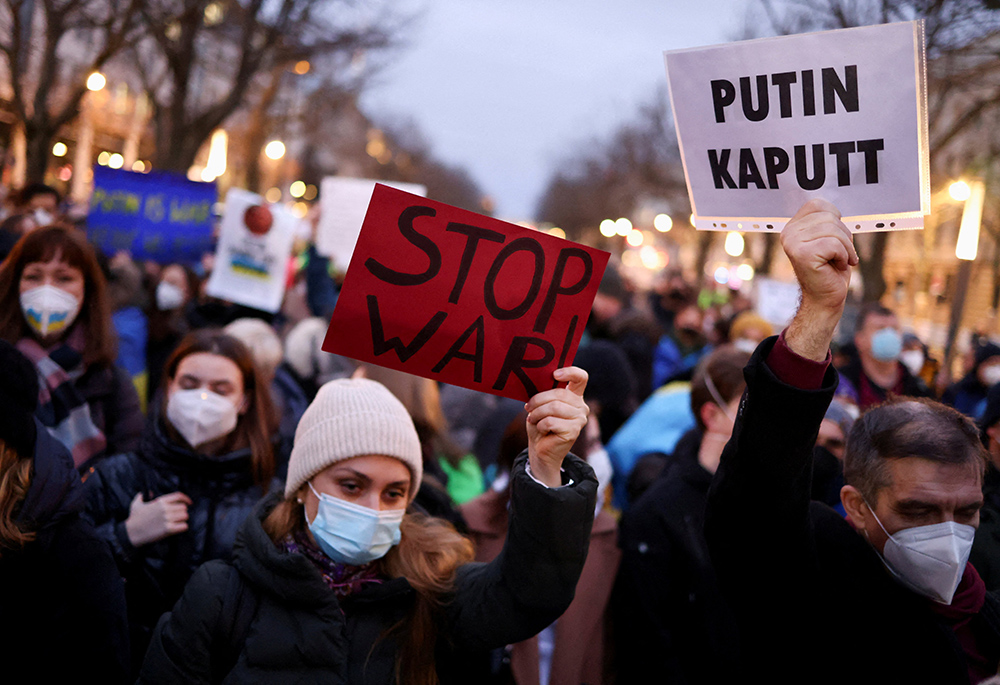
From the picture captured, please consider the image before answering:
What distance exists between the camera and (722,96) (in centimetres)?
226

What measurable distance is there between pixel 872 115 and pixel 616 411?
4253mm

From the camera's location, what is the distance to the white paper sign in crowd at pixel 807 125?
206 cm

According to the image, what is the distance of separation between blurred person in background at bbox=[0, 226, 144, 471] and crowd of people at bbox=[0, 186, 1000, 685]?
0.01 meters

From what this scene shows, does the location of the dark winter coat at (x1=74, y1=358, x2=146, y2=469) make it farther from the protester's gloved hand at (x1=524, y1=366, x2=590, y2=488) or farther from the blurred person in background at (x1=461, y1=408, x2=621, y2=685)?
the protester's gloved hand at (x1=524, y1=366, x2=590, y2=488)

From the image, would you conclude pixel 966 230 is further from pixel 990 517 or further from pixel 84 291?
pixel 84 291

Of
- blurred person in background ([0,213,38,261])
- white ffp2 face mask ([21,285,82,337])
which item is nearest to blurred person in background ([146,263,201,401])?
blurred person in background ([0,213,38,261])

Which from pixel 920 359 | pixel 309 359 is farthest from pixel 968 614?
pixel 920 359

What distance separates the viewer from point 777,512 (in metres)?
1.93

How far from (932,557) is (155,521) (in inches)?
98.1

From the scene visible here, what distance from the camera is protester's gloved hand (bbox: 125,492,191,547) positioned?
2941mm

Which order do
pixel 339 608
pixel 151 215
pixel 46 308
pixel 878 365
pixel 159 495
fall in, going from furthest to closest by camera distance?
pixel 151 215
pixel 878 365
pixel 46 308
pixel 159 495
pixel 339 608

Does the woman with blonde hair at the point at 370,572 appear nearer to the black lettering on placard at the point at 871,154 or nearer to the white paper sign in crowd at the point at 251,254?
the black lettering on placard at the point at 871,154

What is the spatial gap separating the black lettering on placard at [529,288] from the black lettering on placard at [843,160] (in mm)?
810

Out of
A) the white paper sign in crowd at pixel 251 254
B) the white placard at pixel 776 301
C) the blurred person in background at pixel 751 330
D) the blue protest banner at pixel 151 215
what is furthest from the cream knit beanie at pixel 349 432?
the white placard at pixel 776 301
